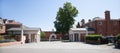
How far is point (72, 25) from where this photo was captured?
66.0 meters

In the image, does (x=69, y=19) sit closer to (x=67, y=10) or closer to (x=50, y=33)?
(x=67, y=10)

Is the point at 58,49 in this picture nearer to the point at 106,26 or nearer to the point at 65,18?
the point at 106,26

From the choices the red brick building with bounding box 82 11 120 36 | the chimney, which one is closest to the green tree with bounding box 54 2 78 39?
the red brick building with bounding box 82 11 120 36

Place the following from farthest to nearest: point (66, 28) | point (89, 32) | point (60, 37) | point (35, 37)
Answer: point (60, 37)
point (66, 28)
point (89, 32)
point (35, 37)

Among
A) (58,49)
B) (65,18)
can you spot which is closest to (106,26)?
(65,18)

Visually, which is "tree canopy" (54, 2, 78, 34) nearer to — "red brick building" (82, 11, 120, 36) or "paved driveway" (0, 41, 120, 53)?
"red brick building" (82, 11, 120, 36)

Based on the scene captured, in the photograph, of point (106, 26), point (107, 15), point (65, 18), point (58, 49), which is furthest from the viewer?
point (65, 18)

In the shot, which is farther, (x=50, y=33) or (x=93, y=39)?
(x=50, y=33)

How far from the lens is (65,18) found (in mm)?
65500

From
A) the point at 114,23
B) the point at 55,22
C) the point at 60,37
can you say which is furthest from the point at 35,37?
the point at 114,23

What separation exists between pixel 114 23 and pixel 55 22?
73.7 feet

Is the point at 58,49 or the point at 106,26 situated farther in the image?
the point at 106,26

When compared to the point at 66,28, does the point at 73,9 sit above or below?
above

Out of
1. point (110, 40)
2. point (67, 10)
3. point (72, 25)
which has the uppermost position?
point (67, 10)
